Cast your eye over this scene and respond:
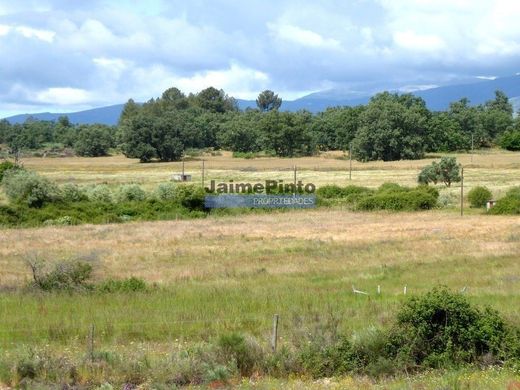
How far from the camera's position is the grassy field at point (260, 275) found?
1341 centimetres

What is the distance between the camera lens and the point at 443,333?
11.4 metres

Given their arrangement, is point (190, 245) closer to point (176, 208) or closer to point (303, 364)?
point (176, 208)

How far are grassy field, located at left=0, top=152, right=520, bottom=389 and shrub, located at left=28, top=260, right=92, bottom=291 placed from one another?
2.91ft

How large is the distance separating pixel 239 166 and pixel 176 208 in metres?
52.4

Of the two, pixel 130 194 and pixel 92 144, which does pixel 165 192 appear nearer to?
pixel 130 194

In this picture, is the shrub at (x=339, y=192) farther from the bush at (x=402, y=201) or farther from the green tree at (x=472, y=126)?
the green tree at (x=472, y=126)

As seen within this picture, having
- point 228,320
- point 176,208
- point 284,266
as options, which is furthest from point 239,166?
point 228,320

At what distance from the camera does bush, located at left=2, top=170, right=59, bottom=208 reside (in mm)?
49219

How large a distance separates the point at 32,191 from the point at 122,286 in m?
32.3

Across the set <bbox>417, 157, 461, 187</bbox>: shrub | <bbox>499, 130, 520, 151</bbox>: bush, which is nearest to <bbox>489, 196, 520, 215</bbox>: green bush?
<bbox>417, 157, 461, 187</bbox>: shrub

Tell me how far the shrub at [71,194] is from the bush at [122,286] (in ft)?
108

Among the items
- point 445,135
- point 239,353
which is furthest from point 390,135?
point 239,353

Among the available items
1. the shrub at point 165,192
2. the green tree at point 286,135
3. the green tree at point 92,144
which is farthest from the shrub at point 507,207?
the green tree at point 92,144

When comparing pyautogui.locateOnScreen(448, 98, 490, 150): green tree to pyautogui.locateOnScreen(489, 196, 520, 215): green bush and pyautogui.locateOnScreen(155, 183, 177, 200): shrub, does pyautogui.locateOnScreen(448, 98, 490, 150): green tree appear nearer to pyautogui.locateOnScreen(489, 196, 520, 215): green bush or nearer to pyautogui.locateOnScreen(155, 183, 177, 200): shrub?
pyautogui.locateOnScreen(489, 196, 520, 215): green bush
